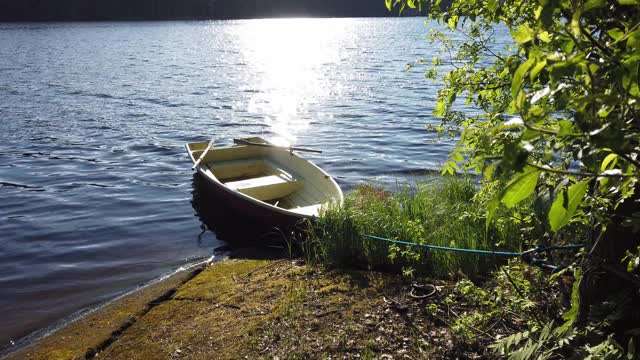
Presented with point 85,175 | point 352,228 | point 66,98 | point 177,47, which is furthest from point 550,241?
point 177,47

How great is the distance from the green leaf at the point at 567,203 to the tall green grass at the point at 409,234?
3.69 m

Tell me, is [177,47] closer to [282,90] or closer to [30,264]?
[282,90]

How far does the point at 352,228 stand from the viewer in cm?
757

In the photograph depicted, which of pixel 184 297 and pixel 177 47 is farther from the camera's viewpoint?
pixel 177 47

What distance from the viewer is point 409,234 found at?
7184 mm

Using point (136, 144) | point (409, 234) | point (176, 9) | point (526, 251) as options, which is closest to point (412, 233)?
point (409, 234)

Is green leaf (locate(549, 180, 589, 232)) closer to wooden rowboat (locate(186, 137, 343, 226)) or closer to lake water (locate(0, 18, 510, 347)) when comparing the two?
wooden rowboat (locate(186, 137, 343, 226))

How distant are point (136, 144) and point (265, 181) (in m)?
9.39

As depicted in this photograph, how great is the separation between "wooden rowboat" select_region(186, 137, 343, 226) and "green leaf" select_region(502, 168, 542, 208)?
7.35m

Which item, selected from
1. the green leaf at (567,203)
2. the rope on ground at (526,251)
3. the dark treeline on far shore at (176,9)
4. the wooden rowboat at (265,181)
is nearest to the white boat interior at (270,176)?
the wooden rowboat at (265,181)

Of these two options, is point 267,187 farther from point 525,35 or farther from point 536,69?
point 536,69

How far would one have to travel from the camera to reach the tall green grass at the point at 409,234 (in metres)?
6.38

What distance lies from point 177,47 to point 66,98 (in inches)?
Result: 1390

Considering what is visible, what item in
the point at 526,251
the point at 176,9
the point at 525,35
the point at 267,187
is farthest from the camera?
the point at 176,9
